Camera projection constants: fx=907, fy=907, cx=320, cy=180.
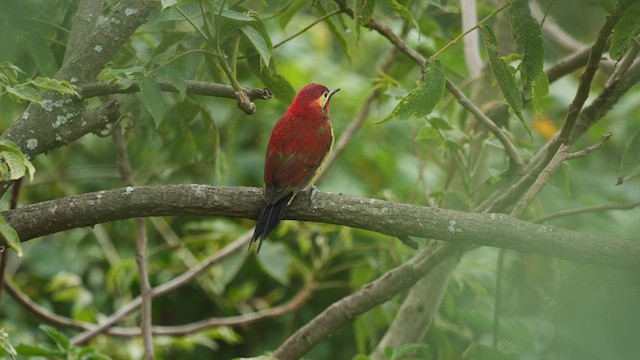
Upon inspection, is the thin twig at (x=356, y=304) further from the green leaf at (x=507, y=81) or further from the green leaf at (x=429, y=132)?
the green leaf at (x=507, y=81)

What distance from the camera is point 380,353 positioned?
3.40 meters

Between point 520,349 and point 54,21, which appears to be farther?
point 520,349

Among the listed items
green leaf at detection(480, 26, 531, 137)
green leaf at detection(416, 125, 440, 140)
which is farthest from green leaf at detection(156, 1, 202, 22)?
green leaf at detection(416, 125, 440, 140)

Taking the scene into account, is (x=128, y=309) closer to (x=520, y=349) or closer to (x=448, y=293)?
(x=448, y=293)

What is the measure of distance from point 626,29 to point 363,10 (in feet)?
2.70

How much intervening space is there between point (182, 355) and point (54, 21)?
2.47 m

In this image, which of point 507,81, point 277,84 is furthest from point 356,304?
point 507,81

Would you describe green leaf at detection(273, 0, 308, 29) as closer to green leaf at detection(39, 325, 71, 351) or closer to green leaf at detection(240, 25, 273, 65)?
green leaf at detection(240, 25, 273, 65)

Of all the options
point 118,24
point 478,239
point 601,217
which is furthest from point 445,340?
point 118,24

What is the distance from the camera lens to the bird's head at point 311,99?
3.37m

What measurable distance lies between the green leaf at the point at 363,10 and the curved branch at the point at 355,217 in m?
0.59

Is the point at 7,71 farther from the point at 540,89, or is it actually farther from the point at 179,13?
the point at 540,89

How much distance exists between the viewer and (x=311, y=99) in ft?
11.1

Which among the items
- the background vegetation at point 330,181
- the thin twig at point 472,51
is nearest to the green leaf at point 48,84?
the background vegetation at point 330,181
